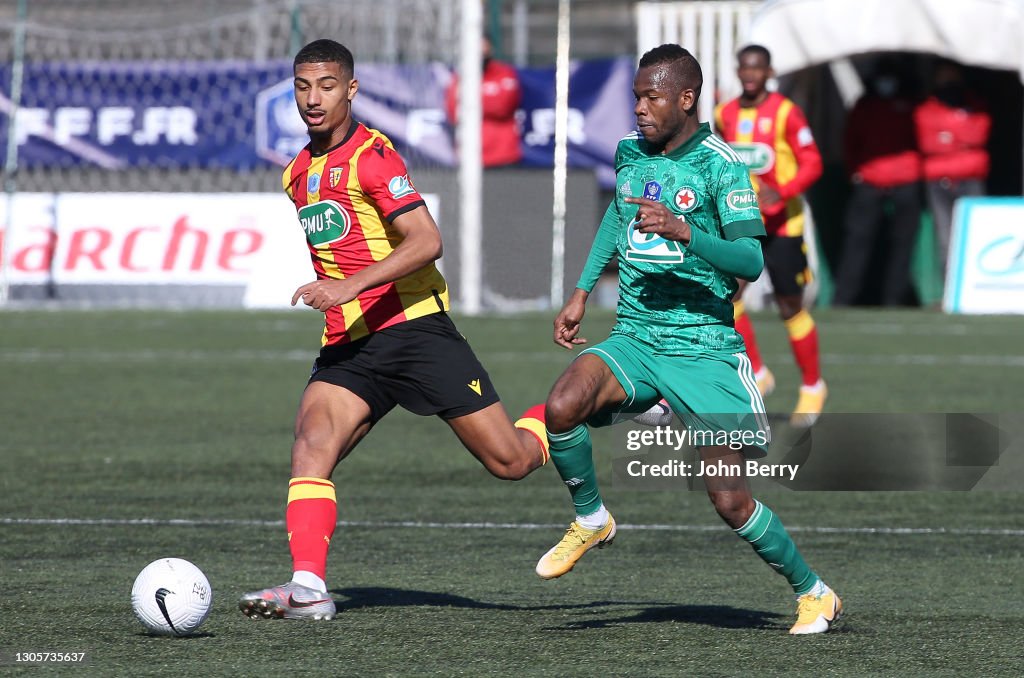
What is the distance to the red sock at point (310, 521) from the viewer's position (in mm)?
5371

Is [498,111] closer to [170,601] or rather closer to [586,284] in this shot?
[586,284]

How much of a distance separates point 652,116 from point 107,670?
215cm

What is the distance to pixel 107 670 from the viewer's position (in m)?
4.70

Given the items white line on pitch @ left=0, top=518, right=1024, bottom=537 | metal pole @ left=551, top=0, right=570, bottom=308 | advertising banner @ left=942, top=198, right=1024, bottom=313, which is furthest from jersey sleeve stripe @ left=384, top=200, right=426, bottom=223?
metal pole @ left=551, top=0, right=570, bottom=308

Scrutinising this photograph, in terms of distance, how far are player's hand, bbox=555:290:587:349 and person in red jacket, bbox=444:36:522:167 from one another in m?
13.0

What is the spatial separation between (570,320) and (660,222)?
81cm

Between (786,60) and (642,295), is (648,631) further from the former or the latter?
(786,60)

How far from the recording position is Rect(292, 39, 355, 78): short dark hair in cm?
558

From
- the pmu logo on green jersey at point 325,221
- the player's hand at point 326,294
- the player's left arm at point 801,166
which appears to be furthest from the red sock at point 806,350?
the player's hand at point 326,294

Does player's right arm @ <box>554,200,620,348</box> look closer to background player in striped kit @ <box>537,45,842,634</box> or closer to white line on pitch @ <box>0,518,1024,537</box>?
background player in striped kit @ <box>537,45,842,634</box>

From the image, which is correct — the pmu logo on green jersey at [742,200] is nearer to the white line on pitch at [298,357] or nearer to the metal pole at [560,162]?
the white line on pitch at [298,357]

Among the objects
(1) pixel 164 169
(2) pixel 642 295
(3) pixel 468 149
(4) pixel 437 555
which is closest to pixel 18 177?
(1) pixel 164 169

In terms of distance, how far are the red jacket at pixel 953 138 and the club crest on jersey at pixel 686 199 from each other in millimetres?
13870

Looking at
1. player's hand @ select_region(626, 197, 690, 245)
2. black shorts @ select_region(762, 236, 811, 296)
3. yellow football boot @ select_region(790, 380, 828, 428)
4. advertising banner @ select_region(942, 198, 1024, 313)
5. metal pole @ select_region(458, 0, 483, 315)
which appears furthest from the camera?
advertising banner @ select_region(942, 198, 1024, 313)
